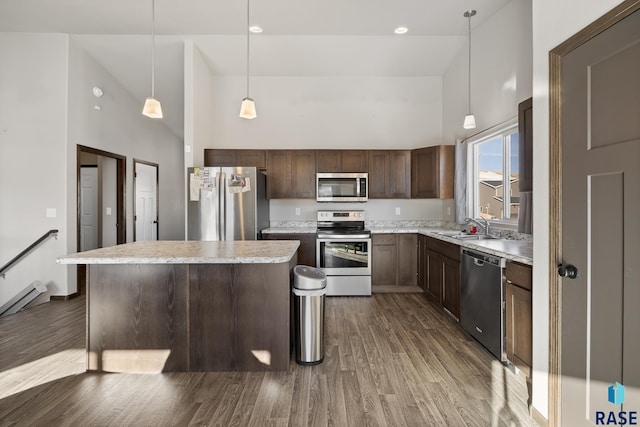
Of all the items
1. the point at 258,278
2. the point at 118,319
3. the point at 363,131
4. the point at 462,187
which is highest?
the point at 363,131

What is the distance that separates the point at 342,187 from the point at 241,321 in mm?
2915

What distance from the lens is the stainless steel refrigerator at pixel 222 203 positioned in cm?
426

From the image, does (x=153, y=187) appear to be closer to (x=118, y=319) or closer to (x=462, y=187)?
(x=118, y=319)

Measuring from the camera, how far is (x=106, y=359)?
2.50 meters

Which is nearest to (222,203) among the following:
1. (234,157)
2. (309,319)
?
(234,157)

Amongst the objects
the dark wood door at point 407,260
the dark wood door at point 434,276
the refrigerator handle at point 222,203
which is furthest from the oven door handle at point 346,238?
the refrigerator handle at point 222,203

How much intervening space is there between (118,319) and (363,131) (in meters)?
4.22

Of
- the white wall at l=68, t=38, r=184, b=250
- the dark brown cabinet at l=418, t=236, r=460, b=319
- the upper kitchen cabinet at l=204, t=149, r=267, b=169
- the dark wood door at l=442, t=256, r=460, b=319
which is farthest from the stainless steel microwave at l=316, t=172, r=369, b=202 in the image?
the white wall at l=68, t=38, r=184, b=250

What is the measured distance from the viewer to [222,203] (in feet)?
14.1

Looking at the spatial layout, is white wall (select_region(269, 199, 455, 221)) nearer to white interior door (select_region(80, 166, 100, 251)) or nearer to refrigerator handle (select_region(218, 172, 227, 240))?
refrigerator handle (select_region(218, 172, 227, 240))

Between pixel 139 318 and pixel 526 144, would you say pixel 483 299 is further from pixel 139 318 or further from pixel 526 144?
pixel 139 318

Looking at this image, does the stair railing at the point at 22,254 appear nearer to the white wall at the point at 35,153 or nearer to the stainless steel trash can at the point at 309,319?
the white wall at the point at 35,153

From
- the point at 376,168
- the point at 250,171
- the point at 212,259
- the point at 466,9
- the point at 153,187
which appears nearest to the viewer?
the point at 212,259

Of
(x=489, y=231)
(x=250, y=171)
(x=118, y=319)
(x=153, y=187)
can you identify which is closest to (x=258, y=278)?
(x=118, y=319)
